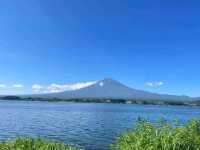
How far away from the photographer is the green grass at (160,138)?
1528 cm

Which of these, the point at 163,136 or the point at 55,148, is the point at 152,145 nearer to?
the point at 163,136

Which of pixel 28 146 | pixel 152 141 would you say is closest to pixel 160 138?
pixel 152 141

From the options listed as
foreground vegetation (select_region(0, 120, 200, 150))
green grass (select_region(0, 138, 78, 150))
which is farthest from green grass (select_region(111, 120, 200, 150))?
green grass (select_region(0, 138, 78, 150))

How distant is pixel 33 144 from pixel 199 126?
8254 mm

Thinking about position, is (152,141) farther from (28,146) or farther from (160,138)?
(28,146)

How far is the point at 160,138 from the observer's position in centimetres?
1558

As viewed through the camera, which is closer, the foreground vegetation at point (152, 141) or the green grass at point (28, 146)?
the foreground vegetation at point (152, 141)

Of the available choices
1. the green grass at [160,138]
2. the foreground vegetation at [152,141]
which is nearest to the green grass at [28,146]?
the foreground vegetation at [152,141]

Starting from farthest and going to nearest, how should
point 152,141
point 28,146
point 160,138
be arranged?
1. point 28,146
2. point 160,138
3. point 152,141

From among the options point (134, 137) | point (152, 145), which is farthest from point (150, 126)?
point (152, 145)

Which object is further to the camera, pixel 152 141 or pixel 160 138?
pixel 160 138

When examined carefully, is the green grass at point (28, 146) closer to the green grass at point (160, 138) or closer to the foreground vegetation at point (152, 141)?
the foreground vegetation at point (152, 141)

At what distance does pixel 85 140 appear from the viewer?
2282 inches

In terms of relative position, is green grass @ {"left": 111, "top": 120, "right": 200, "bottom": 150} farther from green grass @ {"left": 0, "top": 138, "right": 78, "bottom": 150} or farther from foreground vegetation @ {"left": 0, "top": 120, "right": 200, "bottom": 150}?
green grass @ {"left": 0, "top": 138, "right": 78, "bottom": 150}
